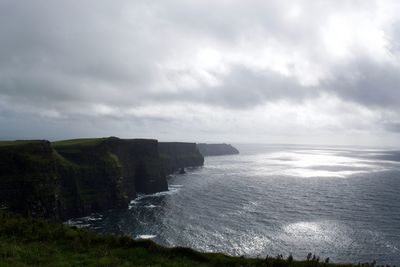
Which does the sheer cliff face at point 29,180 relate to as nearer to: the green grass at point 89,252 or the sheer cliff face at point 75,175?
the sheer cliff face at point 75,175

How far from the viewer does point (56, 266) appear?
81.7 ft

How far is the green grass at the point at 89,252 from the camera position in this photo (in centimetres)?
2661

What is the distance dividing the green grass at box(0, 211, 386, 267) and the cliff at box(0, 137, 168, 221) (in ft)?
146

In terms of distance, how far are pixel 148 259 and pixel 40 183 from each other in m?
61.5

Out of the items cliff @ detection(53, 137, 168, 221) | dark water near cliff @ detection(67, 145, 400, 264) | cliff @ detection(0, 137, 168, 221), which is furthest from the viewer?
cliff @ detection(53, 137, 168, 221)

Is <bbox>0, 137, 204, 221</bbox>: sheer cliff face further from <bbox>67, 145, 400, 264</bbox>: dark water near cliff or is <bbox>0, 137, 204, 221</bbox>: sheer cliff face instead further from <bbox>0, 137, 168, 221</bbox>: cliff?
<bbox>67, 145, 400, 264</bbox>: dark water near cliff

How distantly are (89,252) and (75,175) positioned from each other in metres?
76.5

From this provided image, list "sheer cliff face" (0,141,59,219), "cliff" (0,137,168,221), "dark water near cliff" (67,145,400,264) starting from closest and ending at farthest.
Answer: "dark water near cliff" (67,145,400,264) → "sheer cliff face" (0,141,59,219) → "cliff" (0,137,168,221)

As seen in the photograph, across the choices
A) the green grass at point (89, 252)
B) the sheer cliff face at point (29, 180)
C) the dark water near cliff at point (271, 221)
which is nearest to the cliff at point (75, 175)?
the sheer cliff face at point (29, 180)

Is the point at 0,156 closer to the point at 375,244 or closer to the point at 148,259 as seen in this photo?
the point at 148,259

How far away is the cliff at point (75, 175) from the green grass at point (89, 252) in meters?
44.5

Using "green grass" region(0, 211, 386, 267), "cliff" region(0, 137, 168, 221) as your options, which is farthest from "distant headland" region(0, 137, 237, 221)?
"green grass" region(0, 211, 386, 267)

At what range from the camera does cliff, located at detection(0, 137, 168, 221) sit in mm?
77062

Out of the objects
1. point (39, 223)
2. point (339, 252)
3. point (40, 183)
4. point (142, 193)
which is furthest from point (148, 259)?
point (142, 193)
